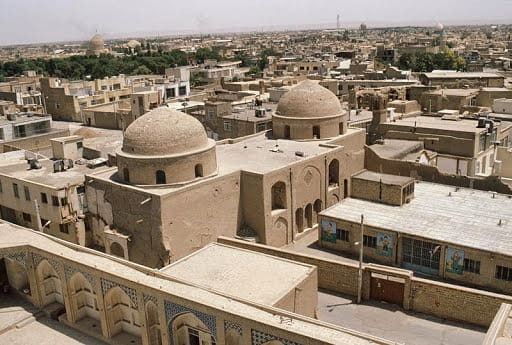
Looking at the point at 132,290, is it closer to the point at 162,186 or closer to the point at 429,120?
the point at 162,186

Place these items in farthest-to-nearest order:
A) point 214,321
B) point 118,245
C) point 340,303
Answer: point 118,245 < point 340,303 < point 214,321

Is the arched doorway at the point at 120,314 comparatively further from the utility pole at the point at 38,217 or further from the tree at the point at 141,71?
the tree at the point at 141,71

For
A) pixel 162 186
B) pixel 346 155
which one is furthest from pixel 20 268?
pixel 346 155

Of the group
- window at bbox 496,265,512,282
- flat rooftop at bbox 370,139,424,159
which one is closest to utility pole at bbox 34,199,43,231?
flat rooftop at bbox 370,139,424,159

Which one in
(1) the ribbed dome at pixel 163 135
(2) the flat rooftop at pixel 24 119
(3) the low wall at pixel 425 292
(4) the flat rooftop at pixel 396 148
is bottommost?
(3) the low wall at pixel 425 292

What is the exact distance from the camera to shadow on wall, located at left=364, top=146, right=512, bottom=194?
26.8m

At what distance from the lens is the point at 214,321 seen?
14508 mm

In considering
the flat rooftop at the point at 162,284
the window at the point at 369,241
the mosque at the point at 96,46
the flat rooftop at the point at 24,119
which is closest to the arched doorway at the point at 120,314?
the flat rooftop at the point at 162,284

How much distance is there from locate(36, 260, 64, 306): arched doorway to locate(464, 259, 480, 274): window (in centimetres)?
1541

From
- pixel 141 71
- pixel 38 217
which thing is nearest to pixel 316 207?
pixel 38 217

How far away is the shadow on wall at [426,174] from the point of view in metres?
26.8

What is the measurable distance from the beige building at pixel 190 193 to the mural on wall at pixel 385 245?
4.60 metres

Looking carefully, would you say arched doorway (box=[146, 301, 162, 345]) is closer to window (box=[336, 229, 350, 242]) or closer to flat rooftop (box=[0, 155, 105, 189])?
→ window (box=[336, 229, 350, 242])

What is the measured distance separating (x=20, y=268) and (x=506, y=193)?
76.4 feet
